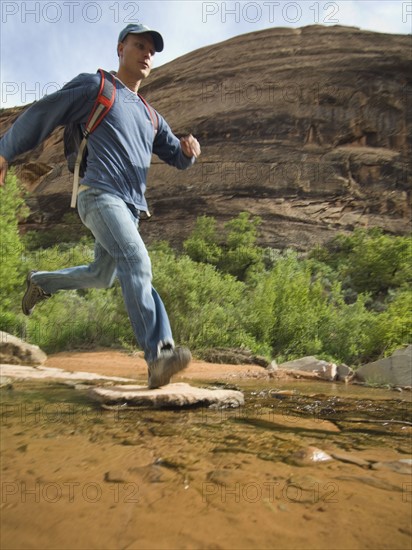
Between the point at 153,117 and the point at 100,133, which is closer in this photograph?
the point at 100,133

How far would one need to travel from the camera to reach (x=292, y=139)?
1199 inches

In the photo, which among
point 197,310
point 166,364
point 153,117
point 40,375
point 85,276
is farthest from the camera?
point 197,310

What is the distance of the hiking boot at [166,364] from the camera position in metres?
2.50

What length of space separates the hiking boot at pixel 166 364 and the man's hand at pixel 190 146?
4.79 ft

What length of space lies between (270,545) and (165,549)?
182 mm

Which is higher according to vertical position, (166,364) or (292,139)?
(292,139)

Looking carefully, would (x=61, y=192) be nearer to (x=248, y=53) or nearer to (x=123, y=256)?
(x=248, y=53)

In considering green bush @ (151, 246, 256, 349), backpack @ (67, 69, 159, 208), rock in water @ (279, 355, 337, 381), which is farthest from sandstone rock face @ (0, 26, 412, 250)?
backpack @ (67, 69, 159, 208)

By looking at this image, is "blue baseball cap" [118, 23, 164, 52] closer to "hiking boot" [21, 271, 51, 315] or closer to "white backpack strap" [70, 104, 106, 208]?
"white backpack strap" [70, 104, 106, 208]

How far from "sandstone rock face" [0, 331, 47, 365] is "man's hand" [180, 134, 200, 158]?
14.8 feet

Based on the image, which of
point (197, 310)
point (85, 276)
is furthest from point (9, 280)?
point (85, 276)

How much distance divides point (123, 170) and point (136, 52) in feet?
2.49

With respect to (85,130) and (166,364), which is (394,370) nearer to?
(166,364)

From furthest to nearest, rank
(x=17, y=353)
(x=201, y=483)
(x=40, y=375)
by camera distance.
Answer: (x=17, y=353) → (x=40, y=375) → (x=201, y=483)
